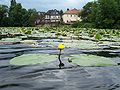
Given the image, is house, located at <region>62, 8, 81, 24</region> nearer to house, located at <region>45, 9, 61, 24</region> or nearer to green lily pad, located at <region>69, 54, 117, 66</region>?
house, located at <region>45, 9, 61, 24</region>

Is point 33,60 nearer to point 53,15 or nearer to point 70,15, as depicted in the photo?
point 70,15

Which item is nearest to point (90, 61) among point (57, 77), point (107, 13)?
point (57, 77)

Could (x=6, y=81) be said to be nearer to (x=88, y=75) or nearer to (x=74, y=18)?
(x=88, y=75)

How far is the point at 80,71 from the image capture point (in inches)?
176

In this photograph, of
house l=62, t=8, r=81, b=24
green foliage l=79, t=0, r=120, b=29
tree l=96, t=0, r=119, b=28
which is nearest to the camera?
green foliage l=79, t=0, r=120, b=29

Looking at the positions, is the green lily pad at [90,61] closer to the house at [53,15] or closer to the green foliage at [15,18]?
the green foliage at [15,18]

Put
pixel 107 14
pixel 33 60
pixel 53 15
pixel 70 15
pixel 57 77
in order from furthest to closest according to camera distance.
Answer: pixel 53 15
pixel 70 15
pixel 107 14
pixel 33 60
pixel 57 77

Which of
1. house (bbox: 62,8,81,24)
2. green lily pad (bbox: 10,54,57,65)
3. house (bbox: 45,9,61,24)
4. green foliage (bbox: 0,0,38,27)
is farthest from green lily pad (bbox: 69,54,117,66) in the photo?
house (bbox: 45,9,61,24)

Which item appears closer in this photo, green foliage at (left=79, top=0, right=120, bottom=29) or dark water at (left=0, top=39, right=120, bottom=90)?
dark water at (left=0, top=39, right=120, bottom=90)

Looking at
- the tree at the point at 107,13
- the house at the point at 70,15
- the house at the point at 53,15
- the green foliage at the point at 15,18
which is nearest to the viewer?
the tree at the point at 107,13

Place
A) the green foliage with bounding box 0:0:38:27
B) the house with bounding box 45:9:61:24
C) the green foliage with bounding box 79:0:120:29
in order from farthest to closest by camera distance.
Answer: the house with bounding box 45:9:61:24 < the green foliage with bounding box 0:0:38:27 < the green foliage with bounding box 79:0:120:29

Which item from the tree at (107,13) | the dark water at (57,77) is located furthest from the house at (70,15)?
the dark water at (57,77)

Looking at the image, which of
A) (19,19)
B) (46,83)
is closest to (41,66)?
(46,83)

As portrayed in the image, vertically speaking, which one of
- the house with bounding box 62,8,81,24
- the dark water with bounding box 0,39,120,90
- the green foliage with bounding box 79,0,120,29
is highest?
the house with bounding box 62,8,81,24
